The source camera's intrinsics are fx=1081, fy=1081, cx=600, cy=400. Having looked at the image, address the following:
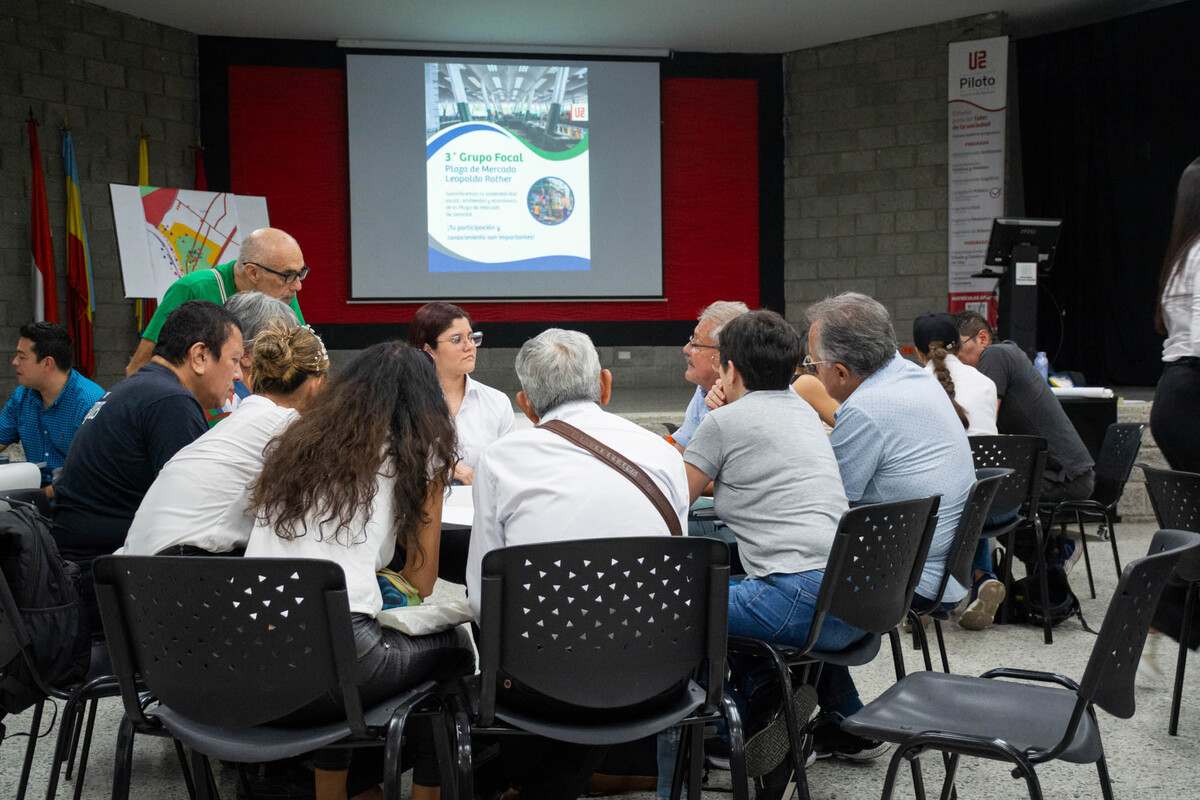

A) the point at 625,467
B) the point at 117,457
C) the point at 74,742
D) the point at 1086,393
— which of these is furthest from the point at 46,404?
the point at 1086,393

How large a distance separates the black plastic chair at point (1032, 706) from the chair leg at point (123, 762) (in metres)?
1.20

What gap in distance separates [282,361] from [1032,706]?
1637 millimetres

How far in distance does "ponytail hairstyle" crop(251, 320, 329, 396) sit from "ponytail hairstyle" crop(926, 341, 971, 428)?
8.42ft

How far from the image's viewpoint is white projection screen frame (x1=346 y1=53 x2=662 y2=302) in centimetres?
905

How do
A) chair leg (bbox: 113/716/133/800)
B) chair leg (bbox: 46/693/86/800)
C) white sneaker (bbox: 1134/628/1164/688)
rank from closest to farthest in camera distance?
1. chair leg (bbox: 113/716/133/800)
2. chair leg (bbox: 46/693/86/800)
3. white sneaker (bbox: 1134/628/1164/688)

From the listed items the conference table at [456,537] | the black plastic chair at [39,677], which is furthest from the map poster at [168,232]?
the black plastic chair at [39,677]

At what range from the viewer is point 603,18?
8.75 metres

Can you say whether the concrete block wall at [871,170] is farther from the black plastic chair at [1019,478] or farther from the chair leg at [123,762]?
the chair leg at [123,762]

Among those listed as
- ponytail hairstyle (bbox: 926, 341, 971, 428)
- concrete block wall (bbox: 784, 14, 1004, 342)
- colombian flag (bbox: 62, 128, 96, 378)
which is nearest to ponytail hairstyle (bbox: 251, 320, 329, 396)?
ponytail hairstyle (bbox: 926, 341, 971, 428)

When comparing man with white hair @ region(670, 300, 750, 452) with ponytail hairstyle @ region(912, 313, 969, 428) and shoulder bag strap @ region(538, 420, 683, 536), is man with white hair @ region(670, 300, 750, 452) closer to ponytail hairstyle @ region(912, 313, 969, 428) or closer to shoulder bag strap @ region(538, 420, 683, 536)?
ponytail hairstyle @ region(912, 313, 969, 428)

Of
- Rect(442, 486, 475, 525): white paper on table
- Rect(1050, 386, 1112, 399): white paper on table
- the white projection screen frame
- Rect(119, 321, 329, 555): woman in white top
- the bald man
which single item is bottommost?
Rect(442, 486, 475, 525): white paper on table

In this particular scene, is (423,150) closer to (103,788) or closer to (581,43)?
(581,43)

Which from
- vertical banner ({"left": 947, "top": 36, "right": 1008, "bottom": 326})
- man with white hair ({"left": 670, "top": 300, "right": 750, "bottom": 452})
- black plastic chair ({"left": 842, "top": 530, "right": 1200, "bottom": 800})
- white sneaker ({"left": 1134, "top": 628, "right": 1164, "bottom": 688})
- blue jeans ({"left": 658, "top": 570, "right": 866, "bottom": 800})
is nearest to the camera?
black plastic chair ({"left": 842, "top": 530, "right": 1200, "bottom": 800})

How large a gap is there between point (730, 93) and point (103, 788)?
8.33m
